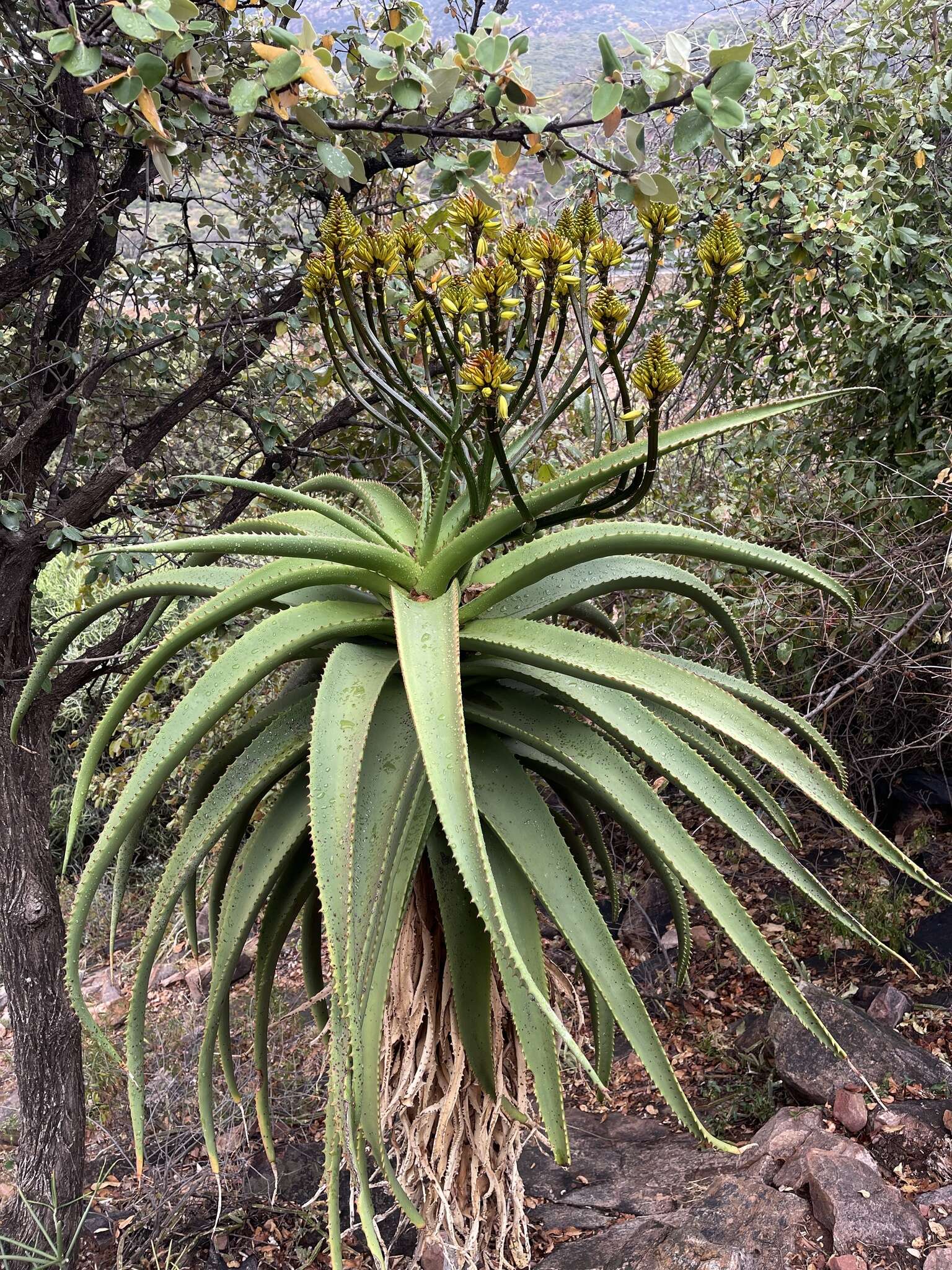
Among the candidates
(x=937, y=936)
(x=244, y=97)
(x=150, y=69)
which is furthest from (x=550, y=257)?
(x=937, y=936)

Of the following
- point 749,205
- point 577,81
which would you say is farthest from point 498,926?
point 749,205

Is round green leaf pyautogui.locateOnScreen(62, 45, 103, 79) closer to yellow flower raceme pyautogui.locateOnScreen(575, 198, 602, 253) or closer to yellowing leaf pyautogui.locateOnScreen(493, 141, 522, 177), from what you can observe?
yellowing leaf pyautogui.locateOnScreen(493, 141, 522, 177)

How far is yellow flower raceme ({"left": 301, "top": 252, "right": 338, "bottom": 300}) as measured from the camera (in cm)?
113

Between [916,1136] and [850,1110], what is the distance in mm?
174

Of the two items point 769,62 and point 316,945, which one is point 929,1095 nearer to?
point 316,945

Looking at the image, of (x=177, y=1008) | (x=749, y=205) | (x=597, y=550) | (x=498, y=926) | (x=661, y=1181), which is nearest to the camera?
(x=498, y=926)

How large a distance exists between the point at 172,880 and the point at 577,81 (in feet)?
5.82

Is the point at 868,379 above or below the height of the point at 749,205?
below

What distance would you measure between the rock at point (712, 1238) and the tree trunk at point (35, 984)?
1.37 metres

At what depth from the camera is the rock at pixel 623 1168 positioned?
8.63 feet

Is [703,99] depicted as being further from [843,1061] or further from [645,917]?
[645,917]

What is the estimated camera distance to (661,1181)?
8.80 feet

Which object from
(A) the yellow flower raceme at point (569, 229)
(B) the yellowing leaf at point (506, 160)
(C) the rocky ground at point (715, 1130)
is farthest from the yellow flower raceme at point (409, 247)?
(C) the rocky ground at point (715, 1130)

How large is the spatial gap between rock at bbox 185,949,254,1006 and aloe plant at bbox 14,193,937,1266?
3.02 meters
